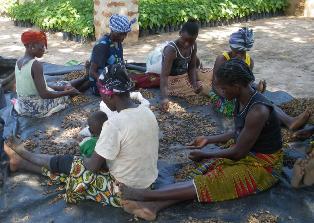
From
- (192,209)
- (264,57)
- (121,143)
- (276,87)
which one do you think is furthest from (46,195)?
(264,57)

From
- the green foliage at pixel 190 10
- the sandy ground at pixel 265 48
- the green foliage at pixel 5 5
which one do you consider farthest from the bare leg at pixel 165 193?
the green foliage at pixel 5 5

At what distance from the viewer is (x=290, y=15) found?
11906mm

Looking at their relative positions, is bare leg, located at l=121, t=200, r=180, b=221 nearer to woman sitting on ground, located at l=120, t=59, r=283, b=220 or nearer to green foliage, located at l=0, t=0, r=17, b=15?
woman sitting on ground, located at l=120, t=59, r=283, b=220

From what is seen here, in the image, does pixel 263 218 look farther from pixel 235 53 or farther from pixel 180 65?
pixel 180 65

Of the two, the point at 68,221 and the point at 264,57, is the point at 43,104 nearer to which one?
the point at 68,221

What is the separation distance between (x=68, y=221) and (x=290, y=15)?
10109 mm

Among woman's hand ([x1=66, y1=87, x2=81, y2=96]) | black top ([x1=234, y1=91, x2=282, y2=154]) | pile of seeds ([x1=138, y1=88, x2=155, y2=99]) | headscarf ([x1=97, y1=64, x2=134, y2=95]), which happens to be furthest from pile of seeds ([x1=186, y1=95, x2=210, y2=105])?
headscarf ([x1=97, y1=64, x2=134, y2=95])

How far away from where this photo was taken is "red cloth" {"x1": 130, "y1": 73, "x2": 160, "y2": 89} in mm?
5777

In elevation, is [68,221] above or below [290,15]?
below

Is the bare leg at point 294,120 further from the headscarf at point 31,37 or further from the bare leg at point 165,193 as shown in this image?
the headscarf at point 31,37

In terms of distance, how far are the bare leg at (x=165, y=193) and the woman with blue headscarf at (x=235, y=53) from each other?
65.8 inches

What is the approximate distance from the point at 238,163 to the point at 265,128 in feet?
1.17

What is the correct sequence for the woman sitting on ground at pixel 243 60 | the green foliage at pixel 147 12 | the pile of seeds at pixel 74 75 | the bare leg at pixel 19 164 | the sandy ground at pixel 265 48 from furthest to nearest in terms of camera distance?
the green foliage at pixel 147 12, the sandy ground at pixel 265 48, the pile of seeds at pixel 74 75, the woman sitting on ground at pixel 243 60, the bare leg at pixel 19 164

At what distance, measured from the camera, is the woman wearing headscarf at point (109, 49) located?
17.1 feet
